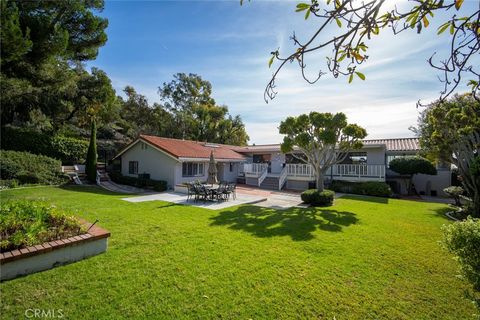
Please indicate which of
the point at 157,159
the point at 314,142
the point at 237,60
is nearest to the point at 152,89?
the point at 157,159

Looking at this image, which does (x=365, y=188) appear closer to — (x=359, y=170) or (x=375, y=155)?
(x=359, y=170)

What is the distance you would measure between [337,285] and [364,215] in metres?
7.72

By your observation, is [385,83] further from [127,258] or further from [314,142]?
[314,142]

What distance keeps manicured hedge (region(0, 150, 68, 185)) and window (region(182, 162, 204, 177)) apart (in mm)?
9859

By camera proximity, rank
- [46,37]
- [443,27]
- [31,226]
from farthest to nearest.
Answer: [46,37] → [31,226] → [443,27]

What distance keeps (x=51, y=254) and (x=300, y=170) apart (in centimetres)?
1927

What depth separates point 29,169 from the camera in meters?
17.3

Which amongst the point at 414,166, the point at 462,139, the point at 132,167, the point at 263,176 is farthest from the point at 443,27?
the point at 132,167

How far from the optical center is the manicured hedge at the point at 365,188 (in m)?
17.6

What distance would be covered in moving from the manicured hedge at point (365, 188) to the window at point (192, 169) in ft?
39.5

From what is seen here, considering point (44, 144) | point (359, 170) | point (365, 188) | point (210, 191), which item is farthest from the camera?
point (44, 144)

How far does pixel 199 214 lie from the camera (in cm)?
1013

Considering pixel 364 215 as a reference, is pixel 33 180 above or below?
above

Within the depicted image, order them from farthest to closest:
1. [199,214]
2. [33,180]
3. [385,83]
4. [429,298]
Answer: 1. [33,180]
2. [199,214]
3. [429,298]
4. [385,83]
